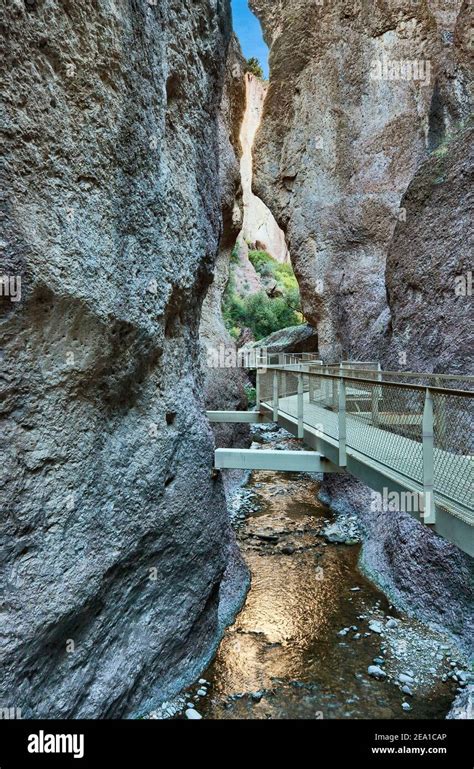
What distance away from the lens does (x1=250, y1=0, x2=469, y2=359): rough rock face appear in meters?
15.8

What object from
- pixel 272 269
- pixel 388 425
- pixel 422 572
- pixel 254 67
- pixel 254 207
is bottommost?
pixel 422 572

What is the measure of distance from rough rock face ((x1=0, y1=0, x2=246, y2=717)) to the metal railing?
7.49 ft

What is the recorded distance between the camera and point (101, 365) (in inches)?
185

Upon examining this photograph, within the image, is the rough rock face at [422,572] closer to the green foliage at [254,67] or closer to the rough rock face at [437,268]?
the rough rock face at [437,268]

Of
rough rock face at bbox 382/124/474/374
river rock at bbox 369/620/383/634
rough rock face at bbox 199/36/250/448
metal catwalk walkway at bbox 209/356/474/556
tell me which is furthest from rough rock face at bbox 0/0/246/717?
rough rock face at bbox 199/36/250/448

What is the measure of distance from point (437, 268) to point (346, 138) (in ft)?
34.1

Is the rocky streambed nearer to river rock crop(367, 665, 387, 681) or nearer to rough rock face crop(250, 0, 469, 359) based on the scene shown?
river rock crop(367, 665, 387, 681)

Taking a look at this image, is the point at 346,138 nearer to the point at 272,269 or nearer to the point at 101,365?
the point at 101,365

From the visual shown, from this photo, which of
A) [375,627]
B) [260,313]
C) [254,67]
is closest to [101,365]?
[375,627]

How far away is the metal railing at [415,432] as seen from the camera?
13.8 ft

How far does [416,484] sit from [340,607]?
14.6ft

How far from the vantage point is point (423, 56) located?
15.8 meters

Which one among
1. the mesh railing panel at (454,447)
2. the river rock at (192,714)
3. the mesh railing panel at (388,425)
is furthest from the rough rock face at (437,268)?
the river rock at (192,714)
